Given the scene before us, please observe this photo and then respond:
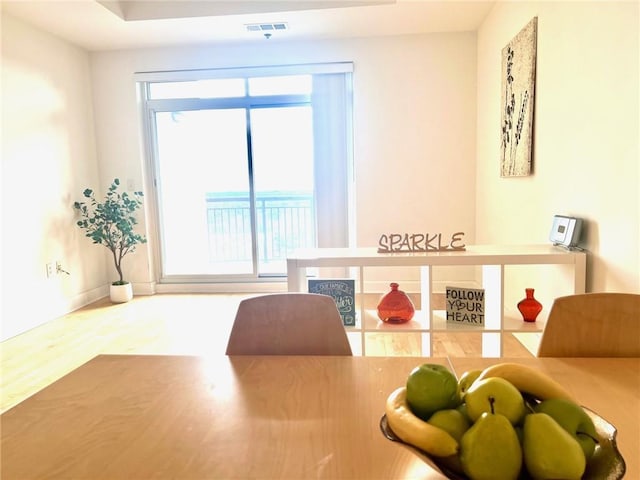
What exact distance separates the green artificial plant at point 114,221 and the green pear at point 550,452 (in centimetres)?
418

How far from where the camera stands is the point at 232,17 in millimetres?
3422

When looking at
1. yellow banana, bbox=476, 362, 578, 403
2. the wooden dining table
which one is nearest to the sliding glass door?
the wooden dining table

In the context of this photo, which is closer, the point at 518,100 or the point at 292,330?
the point at 292,330

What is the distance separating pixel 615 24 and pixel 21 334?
13.6 feet

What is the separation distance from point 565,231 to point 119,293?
12.6 ft

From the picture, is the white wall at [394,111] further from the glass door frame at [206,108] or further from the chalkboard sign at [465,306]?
the chalkboard sign at [465,306]

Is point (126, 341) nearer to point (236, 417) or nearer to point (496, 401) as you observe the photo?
point (236, 417)

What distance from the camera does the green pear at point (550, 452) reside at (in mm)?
461

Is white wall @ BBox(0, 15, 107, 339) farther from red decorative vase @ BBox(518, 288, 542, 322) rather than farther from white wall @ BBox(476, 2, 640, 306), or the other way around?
white wall @ BBox(476, 2, 640, 306)

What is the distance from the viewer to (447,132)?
159 inches

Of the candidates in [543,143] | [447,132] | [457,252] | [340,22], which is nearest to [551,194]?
[543,143]

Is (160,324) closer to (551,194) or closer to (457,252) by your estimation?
(457,252)

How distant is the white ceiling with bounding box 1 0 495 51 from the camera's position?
3.27 meters

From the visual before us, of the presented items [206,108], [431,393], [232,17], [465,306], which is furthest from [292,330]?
[206,108]
